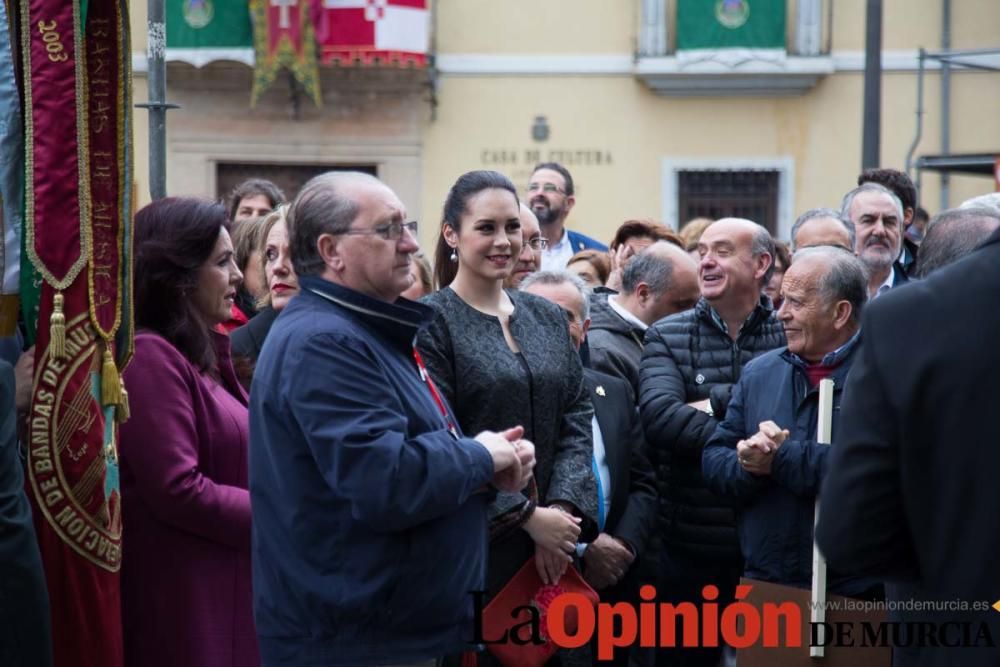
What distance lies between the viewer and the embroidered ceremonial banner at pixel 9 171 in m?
3.92

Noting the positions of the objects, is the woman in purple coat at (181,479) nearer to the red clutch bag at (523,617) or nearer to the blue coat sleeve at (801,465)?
the red clutch bag at (523,617)

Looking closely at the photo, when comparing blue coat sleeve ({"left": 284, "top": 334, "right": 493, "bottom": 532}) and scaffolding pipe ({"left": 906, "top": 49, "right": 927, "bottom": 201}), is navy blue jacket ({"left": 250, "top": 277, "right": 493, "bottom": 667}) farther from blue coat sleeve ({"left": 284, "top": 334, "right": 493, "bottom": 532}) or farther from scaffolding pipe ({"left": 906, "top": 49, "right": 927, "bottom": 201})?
scaffolding pipe ({"left": 906, "top": 49, "right": 927, "bottom": 201})

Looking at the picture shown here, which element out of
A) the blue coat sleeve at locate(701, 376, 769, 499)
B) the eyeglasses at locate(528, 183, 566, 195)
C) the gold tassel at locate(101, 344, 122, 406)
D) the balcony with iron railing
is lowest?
the blue coat sleeve at locate(701, 376, 769, 499)

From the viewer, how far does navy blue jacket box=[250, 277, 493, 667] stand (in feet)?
11.1

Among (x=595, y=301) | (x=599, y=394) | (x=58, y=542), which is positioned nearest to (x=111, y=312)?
(x=58, y=542)

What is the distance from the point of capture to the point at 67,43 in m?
3.99

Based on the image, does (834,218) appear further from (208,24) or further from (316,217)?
(208,24)

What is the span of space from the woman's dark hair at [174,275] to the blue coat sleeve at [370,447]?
0.89 m

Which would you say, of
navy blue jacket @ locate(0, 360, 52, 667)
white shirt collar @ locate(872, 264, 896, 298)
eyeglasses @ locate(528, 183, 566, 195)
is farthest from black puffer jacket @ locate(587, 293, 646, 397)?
navy blue jacket @ locate(0, 360, 52, 667)

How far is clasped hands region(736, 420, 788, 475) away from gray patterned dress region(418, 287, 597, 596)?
0.50 m

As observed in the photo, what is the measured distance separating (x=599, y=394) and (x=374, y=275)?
73.0 inches

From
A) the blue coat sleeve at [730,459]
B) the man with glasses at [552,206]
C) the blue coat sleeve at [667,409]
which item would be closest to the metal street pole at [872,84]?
the man with glasses at [552,206]

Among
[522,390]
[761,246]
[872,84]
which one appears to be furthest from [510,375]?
[872,84]

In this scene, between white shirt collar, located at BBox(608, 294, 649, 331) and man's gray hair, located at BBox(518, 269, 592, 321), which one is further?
white shirt collar, located at BBox(608, 294, 649, 331)
